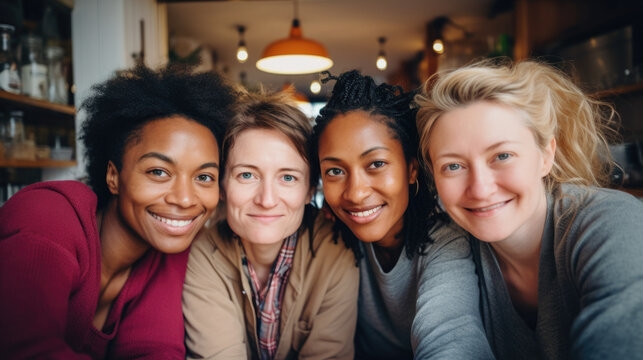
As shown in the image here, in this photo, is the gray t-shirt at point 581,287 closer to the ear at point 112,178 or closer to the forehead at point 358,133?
the forehead at point 358,133

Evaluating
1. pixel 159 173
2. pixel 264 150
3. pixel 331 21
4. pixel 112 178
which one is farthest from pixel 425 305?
pixel 331 21

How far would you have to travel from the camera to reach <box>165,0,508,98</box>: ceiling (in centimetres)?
412

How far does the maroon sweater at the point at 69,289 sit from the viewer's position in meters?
0.90

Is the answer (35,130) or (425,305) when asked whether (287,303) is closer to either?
(425,305)

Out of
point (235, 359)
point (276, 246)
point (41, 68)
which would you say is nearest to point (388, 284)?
point (276, 246)

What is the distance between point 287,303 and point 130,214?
2.01 feet

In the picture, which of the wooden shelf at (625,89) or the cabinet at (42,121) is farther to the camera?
the wooden shelf at (625,89)

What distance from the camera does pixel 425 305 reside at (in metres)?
1.15

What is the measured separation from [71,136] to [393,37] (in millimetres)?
3952

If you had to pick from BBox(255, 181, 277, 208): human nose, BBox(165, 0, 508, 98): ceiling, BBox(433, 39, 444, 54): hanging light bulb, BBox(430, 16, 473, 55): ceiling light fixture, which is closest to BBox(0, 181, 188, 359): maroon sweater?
BBox(255, 181, 277, 208): human nose

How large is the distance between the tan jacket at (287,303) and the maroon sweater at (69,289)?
0.06 meters

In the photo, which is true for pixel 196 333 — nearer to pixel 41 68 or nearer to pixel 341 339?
pixel 341 339

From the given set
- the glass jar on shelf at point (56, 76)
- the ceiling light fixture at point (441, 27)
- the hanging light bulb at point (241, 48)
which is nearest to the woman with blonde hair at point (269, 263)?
the glass jar on shelf at point (56, 76)

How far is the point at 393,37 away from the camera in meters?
5.20
